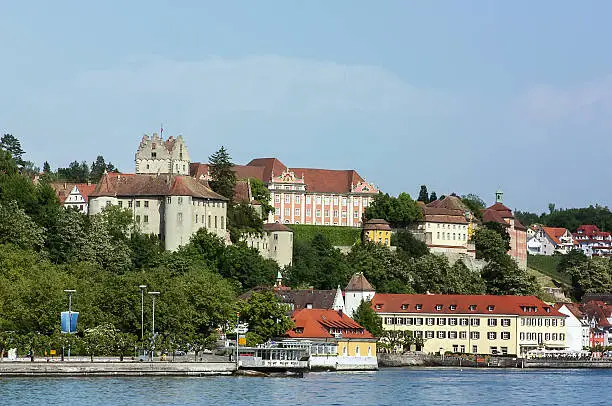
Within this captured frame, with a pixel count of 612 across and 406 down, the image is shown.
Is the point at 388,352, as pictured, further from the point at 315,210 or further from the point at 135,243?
the point at 315,210

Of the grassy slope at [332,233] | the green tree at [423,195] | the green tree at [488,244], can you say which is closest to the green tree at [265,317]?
the grassy slope at [332,233]

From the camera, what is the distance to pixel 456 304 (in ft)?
394

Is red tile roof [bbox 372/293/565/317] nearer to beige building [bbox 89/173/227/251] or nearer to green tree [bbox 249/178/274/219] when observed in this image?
beige building [bbox 89/173/227/251]

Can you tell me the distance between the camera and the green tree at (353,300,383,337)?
11169cm

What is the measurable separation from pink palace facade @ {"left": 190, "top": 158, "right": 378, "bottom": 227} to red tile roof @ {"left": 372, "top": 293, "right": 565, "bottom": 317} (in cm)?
2875

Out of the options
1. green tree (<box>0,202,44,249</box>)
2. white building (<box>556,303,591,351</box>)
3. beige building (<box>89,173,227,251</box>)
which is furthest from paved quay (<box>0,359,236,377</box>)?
white building (<box>556,303,591,351</box>)

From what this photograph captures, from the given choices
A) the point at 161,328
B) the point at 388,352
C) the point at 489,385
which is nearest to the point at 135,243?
the point at 388,352

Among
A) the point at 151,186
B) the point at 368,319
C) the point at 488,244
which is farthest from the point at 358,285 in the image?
the point at 488,244

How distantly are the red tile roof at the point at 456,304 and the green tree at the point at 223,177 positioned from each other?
50.5 ft

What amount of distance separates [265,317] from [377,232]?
48353mm

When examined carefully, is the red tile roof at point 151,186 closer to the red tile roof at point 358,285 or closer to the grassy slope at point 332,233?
the red tile roof at point 358,285

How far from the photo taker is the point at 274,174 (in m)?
151

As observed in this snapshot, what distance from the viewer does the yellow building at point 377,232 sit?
463 ft

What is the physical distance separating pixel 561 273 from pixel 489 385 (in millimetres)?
83039
